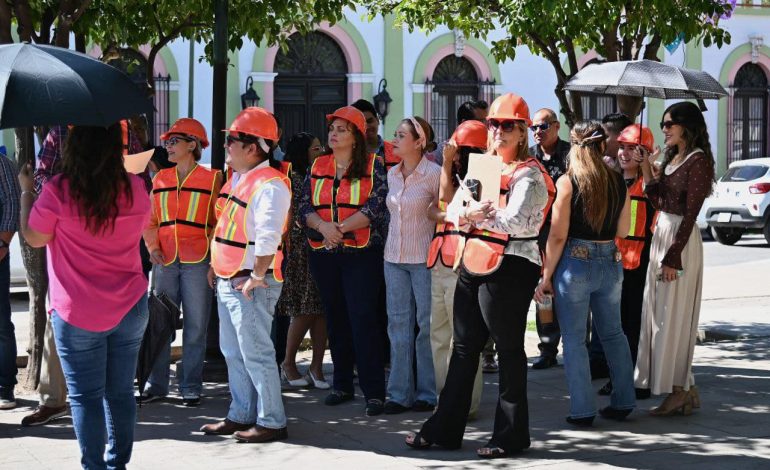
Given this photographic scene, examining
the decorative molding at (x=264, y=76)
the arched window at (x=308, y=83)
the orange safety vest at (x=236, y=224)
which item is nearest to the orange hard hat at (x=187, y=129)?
the orange safety vest at (x=236, y=224)

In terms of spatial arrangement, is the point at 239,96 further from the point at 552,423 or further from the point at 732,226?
the point at 552,423

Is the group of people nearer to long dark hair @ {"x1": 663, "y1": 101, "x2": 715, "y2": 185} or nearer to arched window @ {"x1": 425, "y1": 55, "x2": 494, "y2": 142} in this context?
long dark hair @ {"x1": 663, "y1": 101, "x2": 715, "y2": 185}

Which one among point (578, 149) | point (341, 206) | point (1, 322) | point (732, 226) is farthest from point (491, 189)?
point (732, 226)

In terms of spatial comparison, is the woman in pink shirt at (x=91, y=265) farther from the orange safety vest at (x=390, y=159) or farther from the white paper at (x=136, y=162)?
the orange safety vest at (x=390, y=159)

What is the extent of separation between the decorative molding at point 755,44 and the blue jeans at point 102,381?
1062 inches

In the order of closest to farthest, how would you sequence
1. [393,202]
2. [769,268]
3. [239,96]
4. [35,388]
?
[393,202] < [35,388] < [769,268] < [239,96]

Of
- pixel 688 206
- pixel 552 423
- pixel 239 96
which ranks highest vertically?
pixel 239 96

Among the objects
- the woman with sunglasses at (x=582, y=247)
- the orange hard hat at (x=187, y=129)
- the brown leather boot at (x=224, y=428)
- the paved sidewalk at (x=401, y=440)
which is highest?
the orange hard hat at (x=187, y=129)

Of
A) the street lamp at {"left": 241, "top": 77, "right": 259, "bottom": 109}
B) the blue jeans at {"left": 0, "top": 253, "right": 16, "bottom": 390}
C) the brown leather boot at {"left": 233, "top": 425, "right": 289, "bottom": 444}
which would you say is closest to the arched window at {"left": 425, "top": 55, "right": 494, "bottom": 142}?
the street lamp at {"left": 241, "top": 77, "right": 259, "bottom": 109}

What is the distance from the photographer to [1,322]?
789cm

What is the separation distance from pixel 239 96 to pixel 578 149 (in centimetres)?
1885

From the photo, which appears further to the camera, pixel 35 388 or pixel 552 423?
pixel 35 388

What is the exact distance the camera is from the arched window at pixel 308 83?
84.6 ft

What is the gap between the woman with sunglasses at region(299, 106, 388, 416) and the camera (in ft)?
25.1
